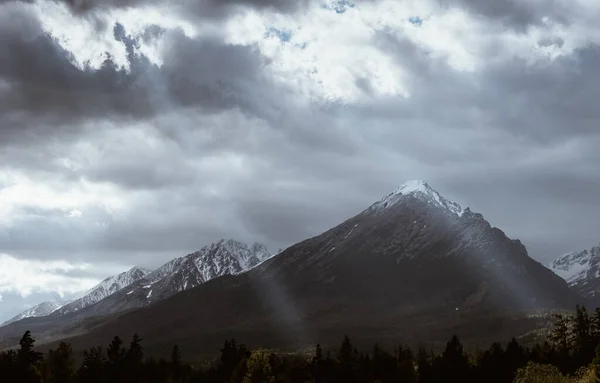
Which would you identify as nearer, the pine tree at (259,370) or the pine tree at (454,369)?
the pine tree at (454,369)

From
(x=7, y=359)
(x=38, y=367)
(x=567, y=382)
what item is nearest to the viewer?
(x=567, y=382)

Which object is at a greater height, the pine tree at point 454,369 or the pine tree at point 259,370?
the pine tree at point 259,370

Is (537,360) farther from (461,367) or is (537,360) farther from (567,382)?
(567,382)

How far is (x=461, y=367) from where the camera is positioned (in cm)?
19388

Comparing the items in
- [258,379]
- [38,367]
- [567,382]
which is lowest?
[567,382]

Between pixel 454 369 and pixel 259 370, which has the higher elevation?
pixel 259 370

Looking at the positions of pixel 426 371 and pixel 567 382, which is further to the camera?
pixel 426 371

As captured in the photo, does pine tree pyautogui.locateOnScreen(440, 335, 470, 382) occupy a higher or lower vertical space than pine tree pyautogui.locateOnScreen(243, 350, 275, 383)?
lower

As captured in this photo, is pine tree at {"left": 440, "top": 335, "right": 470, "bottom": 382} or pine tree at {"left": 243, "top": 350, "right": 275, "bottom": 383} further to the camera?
pine tree at {"left": 243, "top": 350, "right": 275, "bottom": 383}

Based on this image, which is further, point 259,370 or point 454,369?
point 259,370

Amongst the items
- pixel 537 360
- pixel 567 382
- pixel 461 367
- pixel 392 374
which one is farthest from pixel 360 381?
pixel 567 382

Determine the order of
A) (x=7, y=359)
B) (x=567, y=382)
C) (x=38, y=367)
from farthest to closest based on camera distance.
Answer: (x=38, y=367) → (x=7, y=359) → (x=567, y=382)

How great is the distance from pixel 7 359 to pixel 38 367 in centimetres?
1366

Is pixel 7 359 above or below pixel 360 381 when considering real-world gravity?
above
